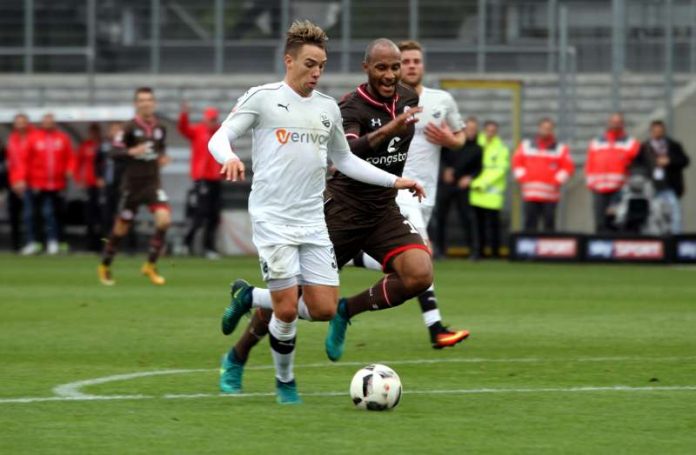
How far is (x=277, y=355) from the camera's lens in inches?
332

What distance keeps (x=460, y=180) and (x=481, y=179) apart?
0.35 meters

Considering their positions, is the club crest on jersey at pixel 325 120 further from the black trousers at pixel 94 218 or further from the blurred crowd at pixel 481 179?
the black trousers at pixel 94 218

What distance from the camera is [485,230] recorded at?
2530cm

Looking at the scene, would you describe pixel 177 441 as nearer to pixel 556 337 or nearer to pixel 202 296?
pixel 556 337

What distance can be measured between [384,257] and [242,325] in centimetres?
328

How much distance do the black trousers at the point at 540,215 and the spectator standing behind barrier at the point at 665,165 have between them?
150 cm

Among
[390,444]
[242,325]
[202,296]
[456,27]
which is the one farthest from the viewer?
[456,27]

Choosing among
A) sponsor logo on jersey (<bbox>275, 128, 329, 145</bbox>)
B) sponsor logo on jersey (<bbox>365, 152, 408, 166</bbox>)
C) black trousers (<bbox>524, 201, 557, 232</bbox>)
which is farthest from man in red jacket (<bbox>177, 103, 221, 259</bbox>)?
sponsor logo on jersey (<bbox>275, 128, 329, 145</bbox>)

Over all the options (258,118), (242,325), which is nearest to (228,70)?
(242,325)

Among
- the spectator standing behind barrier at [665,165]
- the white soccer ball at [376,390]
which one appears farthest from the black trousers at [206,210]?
the white soccer ball at [376,390]

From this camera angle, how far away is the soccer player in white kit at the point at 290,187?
27.7 ft

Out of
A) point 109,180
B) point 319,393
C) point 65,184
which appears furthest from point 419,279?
point 65,184

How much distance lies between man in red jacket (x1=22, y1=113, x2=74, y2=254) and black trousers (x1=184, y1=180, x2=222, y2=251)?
2.20 metres

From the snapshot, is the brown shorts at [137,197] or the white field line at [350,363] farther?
the brown shorts at [137,197]
